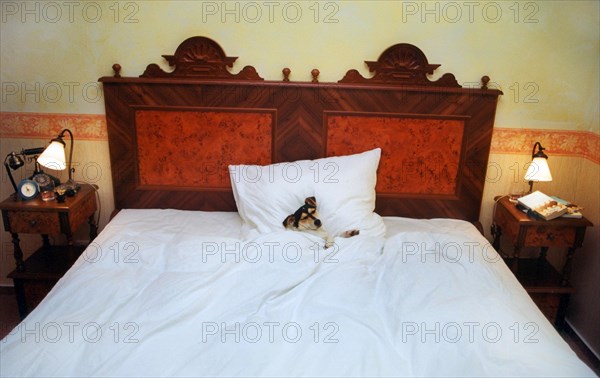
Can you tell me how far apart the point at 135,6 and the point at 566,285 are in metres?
2.81

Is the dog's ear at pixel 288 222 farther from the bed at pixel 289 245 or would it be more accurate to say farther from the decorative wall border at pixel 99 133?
the decorative wall border at pixel 99 133

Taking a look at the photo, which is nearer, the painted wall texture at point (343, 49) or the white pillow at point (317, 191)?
the white pillow at point (317, 191)

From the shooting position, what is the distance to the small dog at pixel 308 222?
2.28 m

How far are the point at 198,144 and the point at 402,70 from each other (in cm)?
123

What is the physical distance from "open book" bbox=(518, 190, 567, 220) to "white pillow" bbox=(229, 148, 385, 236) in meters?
0.80

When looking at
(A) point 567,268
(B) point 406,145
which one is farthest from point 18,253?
(A) point 567,268

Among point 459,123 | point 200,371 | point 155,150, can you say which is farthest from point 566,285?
point 155,150

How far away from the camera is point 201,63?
8.20 ft

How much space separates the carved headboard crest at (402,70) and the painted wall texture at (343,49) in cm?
5

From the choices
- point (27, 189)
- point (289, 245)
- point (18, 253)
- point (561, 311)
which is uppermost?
point (27, 189)

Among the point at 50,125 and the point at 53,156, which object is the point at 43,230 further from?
the point at 50,125

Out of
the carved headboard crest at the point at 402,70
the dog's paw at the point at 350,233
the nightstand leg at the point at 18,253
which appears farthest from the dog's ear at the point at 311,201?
the nightstand leg at the point at 18,253

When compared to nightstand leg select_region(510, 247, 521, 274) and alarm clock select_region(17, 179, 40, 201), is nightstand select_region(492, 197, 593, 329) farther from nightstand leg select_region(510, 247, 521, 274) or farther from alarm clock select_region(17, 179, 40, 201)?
alarm clock select_region(17, 179, 40, 201)

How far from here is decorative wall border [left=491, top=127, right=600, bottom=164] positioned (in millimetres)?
2619
